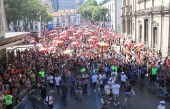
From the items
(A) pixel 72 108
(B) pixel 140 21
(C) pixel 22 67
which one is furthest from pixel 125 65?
(B) pixel 140 21

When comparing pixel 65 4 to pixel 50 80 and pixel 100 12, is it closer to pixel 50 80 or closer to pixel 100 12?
pixel 100 12

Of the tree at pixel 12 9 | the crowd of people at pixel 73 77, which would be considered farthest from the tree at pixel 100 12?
the crowd of people at pixel 73 77

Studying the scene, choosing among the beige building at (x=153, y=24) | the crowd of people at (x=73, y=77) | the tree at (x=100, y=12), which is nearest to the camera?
the crowd of people at (x=73, y=77)

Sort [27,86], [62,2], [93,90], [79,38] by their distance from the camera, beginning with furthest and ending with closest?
[62,2]
[79,38]
[93,90]
[27,86]

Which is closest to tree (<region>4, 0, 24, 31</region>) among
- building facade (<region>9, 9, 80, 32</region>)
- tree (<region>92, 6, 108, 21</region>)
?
building facade (<region>9, 9, 80, 32</region>)

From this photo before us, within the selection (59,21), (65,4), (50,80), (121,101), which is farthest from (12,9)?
(65,4)

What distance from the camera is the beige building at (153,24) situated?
1028 inches

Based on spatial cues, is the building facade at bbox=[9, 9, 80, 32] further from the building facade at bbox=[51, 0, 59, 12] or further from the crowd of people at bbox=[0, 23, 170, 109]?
the crowd of people at bbox=[0, 23, 170, 109]

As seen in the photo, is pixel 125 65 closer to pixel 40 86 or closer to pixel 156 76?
pixel 156 76

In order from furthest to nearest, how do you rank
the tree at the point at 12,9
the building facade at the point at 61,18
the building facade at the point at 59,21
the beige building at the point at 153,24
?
1. the building facade at the point at 61,18
2. the building facade at the point at 59,21
3. the tree at the point at 12,9
4. the beige building at the point at 153,24

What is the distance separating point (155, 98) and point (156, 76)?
11.0 ft

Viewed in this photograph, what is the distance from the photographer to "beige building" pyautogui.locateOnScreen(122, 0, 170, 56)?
2610cm

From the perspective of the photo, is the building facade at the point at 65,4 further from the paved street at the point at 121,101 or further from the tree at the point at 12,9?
the paved street at the point at 121,101

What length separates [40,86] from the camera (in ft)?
48.2
